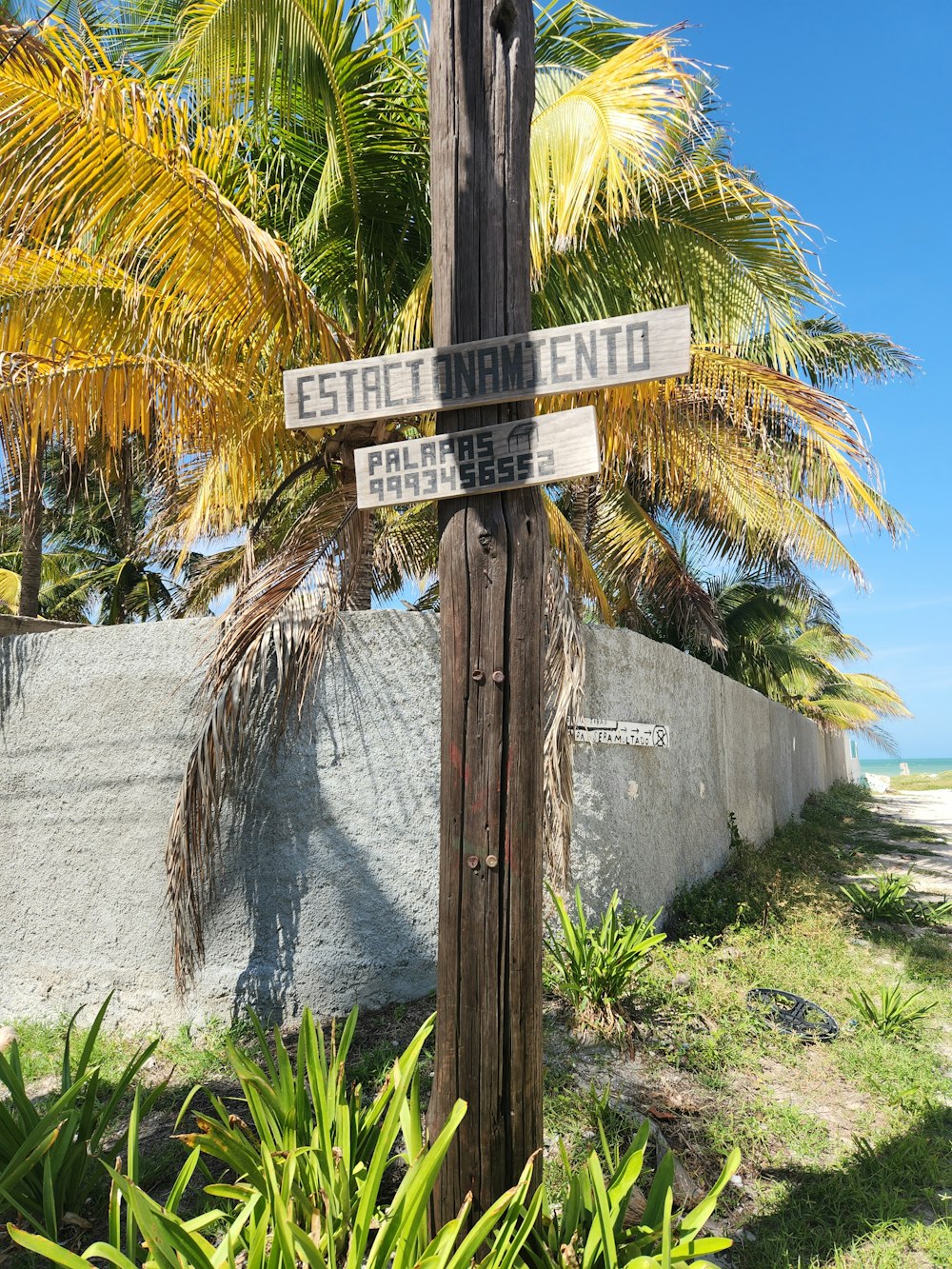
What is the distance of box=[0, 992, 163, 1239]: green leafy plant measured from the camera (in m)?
2.78

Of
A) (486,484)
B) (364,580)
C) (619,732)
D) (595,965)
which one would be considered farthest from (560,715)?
(486,484)

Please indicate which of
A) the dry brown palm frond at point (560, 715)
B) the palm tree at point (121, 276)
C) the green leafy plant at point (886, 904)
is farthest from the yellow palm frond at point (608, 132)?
the green leafy plant at point (886, 904)

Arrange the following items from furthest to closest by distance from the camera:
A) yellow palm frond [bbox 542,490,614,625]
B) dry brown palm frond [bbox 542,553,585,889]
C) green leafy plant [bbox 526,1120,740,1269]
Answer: yellow palm frond [bbox 542,490,614,625] < dry brown palm frond [bbox 542,553,585,889] < green leafy plant [bbox 526,1120,740,1269]

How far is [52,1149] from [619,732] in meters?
3.63

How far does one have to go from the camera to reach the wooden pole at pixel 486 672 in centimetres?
253

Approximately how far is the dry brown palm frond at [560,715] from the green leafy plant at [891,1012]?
5.95 ft

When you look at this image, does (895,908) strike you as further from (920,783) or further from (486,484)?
(920,783)

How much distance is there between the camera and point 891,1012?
4832mm

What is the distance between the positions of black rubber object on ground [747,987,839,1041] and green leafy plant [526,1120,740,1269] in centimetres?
227

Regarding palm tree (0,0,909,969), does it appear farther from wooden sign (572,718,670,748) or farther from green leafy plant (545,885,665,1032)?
green leafy plant (545,885,665,1032)

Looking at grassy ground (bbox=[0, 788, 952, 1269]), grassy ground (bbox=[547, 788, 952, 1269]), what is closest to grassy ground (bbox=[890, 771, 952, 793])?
grassy ground (bbox=[547, 788, 952, 1269])

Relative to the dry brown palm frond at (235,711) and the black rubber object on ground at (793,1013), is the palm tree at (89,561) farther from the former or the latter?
the black rubber object on ground at (793,1013)

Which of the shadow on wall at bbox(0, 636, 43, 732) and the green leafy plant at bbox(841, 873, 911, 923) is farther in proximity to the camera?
the green leafy plant at bbox(841, 873, 911, 923)

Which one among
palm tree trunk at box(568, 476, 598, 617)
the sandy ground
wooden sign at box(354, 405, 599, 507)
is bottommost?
the sandy ground
